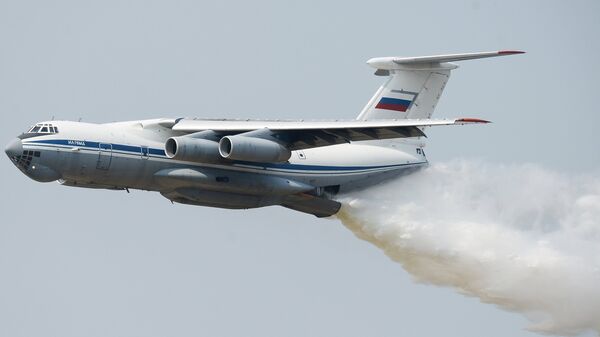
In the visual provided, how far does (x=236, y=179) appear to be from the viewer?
25953mm

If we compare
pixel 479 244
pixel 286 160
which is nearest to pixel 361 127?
pixel 286 160

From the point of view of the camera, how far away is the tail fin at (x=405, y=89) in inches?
1095

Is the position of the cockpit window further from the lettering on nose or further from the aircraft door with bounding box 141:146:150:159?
the aircraft door with bounding box 141:146:150:159

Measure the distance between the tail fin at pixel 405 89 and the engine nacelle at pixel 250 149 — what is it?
254 cm

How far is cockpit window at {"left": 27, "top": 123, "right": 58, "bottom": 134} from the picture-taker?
25359 mm

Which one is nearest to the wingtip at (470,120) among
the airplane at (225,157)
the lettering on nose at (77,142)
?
the airplane at (225,157)

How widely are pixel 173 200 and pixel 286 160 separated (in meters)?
1.70

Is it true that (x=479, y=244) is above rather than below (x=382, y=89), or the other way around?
below

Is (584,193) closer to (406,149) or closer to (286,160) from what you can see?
(406,149)

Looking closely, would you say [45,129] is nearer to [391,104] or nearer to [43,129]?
[43,129]

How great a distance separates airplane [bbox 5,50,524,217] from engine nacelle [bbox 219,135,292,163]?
1 centimetres


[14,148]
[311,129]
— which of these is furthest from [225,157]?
[14,148]

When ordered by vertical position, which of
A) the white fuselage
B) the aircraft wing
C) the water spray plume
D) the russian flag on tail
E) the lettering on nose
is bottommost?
the water spray plume

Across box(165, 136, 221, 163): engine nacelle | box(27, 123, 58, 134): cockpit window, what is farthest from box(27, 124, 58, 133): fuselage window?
box(165, 136, 221, 163): engine nacelle
